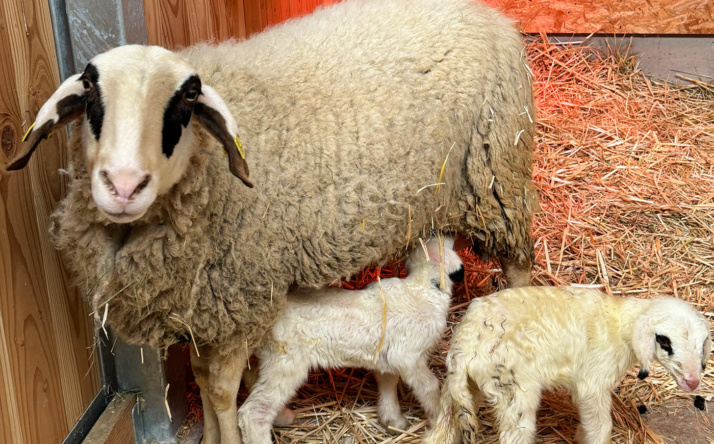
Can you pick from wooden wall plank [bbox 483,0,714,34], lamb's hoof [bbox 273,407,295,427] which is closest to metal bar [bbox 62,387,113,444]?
lamb's hoof [bbox 273,407,295,427]

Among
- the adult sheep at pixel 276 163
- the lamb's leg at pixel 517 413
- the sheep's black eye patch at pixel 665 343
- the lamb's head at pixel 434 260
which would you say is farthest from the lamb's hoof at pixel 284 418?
the sheep's black eye patch at pixel 665 343

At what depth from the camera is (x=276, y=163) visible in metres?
2.38

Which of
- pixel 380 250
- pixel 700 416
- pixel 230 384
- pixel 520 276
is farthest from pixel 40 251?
pixel 700 416

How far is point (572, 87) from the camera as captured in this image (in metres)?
5.23

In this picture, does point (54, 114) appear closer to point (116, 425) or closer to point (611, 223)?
point (116, 425)

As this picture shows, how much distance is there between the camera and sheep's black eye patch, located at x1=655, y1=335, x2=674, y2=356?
221cm

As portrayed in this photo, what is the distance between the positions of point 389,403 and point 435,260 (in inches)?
28.2

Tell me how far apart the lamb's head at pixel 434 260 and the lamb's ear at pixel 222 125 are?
41.4 inches

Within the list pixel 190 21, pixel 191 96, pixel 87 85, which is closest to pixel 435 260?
pixel 191 96

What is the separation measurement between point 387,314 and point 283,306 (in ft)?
1.43

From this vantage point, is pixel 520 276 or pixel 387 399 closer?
pixel 387 399

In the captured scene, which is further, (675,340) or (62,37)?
(62,37)

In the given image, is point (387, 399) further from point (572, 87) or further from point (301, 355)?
point (572, 87)

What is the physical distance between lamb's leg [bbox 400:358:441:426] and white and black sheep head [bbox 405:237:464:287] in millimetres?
370
